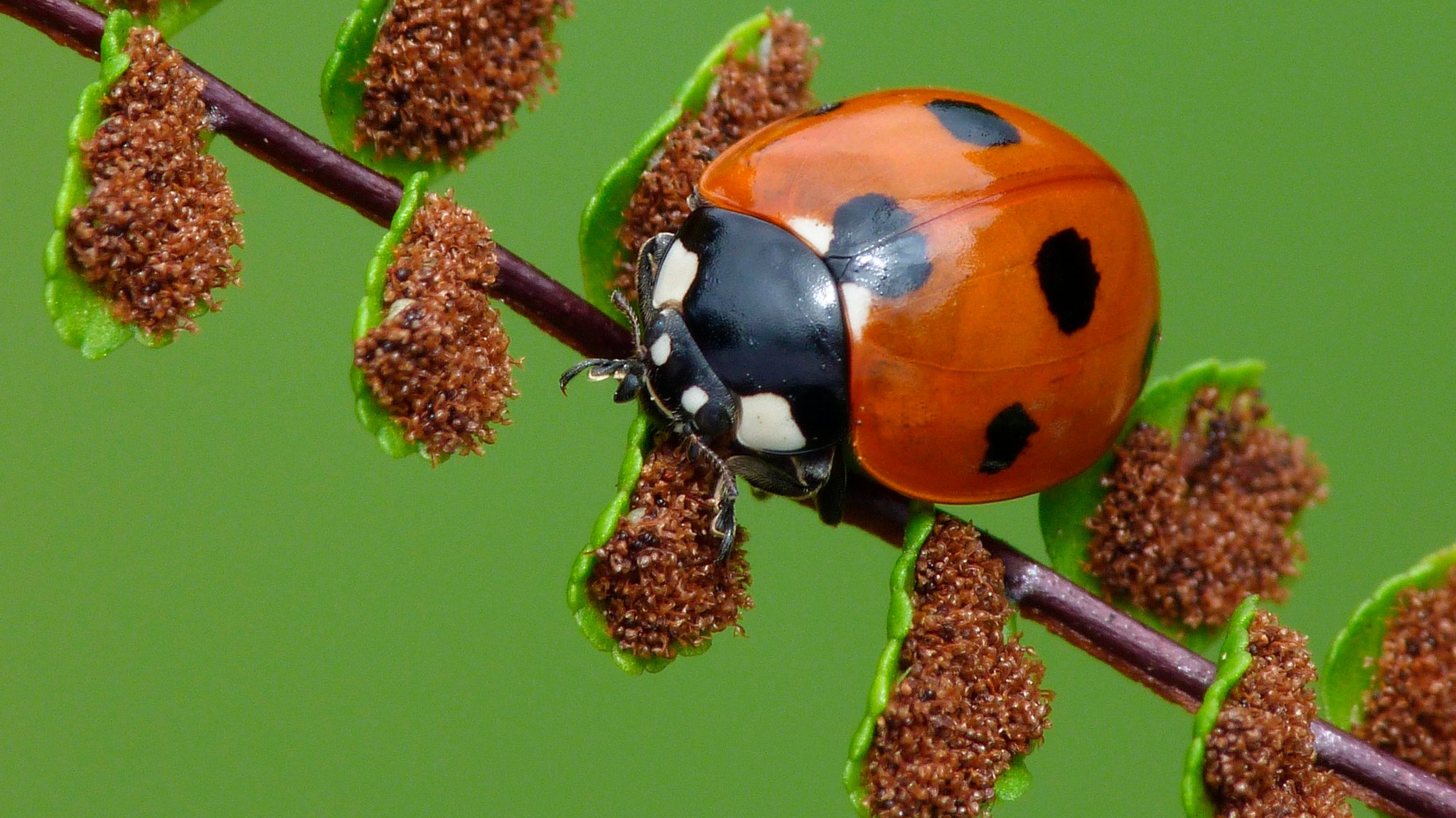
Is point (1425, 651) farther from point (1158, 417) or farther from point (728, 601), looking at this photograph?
point (728, 601)

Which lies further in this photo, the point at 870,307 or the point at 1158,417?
the point at 1158,417

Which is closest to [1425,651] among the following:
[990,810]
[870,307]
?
[990,810]

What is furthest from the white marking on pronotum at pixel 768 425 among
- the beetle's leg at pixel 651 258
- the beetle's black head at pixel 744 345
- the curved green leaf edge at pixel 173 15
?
the curved green leaf edge at pixel 173 15

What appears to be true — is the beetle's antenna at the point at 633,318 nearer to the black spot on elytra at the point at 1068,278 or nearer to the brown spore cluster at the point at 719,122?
the brown spore cluster at the point at 719,122

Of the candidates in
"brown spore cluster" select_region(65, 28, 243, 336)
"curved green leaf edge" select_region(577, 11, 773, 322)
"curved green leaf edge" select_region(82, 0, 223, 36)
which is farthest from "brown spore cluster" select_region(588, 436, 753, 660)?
"curved green leaf edge" select_region(82, 0, 223, 36)

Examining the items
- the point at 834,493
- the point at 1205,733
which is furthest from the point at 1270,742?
the point at 834,493

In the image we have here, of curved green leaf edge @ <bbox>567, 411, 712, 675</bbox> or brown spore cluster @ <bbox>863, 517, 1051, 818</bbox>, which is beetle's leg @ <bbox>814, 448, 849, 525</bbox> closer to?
brown spore cluster @ <bbox>863, 517, 1051, 818</bbox>
